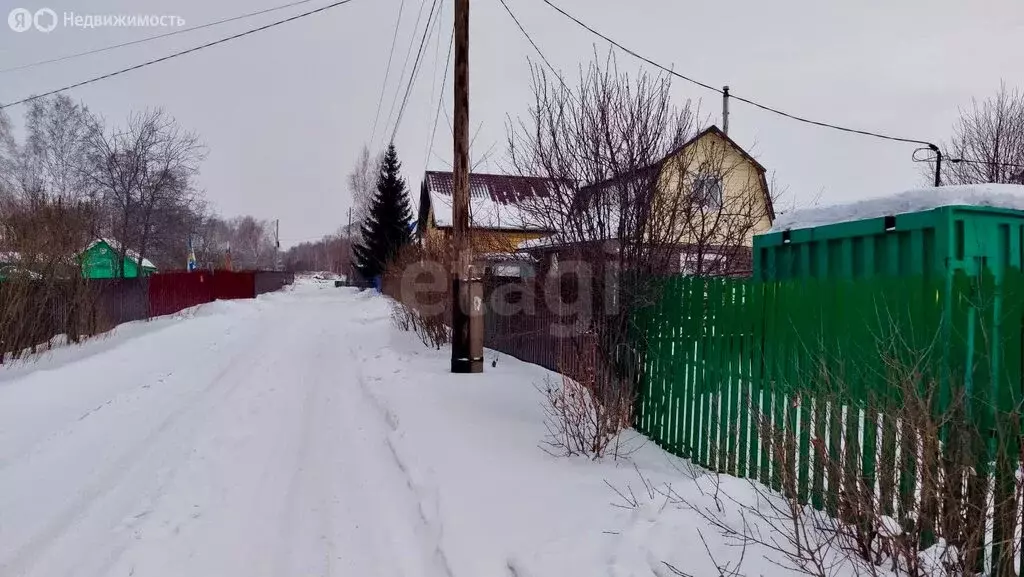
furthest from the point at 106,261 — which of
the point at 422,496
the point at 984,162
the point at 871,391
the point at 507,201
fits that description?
the point at 984,162

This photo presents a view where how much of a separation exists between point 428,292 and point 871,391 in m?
9.64

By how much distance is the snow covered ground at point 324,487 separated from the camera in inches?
125

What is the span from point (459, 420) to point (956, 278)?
14.5 feet

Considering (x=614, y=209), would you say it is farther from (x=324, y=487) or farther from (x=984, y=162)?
(x=984, y=162)

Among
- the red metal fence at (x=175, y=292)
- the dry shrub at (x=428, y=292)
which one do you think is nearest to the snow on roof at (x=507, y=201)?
the dry shrub at (x=428, y=292)

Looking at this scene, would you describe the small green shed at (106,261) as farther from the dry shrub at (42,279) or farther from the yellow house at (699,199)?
the yellow house at (699,199)

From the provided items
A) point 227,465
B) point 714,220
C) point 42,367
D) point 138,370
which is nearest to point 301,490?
point 227,465

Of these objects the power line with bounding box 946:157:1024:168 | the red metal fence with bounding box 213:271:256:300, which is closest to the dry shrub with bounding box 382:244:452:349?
the red metal fence with bounding box 213:271:256:300

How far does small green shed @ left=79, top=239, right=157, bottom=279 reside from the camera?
1248 cm

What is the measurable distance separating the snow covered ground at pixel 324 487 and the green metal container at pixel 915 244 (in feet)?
7.61

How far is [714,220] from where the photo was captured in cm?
718

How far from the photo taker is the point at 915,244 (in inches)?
172

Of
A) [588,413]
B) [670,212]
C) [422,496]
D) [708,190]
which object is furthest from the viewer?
[708,190]

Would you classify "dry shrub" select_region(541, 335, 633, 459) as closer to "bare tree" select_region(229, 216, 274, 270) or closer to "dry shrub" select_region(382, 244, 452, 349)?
"dry shrub" select_region(382, 244, 452, 349)
